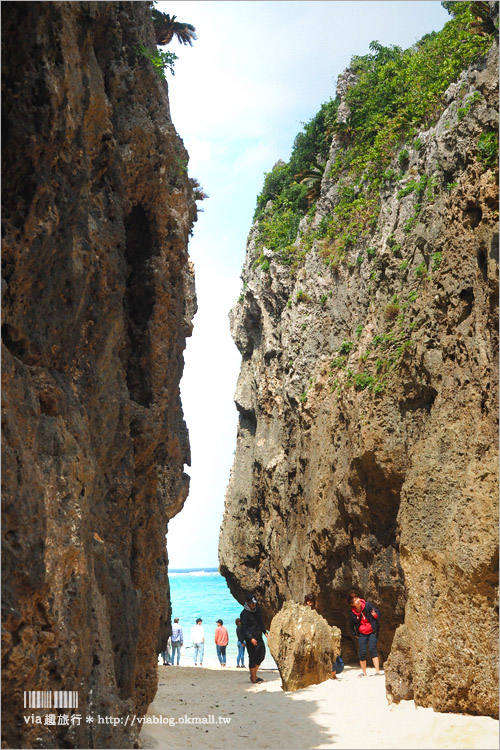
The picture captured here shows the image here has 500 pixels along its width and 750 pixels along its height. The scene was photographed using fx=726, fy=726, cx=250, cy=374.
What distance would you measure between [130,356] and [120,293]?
139 cm

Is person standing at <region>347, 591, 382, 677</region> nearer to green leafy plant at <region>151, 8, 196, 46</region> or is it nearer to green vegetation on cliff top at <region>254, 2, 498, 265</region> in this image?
green vegetation on cliff top at <region>254, 2, 498, 265</region>

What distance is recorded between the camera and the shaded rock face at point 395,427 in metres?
9.41

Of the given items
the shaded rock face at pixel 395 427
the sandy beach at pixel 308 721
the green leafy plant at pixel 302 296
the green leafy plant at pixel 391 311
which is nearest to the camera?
the sandy beach at pixel 308 721

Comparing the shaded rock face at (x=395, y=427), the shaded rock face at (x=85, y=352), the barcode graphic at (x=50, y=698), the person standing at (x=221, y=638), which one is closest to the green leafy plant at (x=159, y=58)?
the shaded rock face at (x=85, y=352)

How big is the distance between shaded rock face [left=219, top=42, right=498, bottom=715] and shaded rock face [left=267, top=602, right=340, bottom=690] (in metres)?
1.95

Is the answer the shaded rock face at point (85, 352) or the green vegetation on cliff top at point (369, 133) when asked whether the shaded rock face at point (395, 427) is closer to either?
the green vegetation on cliff top at point (369, 133)

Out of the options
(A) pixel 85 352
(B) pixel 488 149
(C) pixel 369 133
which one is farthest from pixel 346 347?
(A) pixel 85 352

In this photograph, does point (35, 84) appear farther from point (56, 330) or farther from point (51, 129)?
point (56, 330)

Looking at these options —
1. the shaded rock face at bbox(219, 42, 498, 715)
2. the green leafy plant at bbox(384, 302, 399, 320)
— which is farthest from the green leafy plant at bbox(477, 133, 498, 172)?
the green leafy plant at bbox(384, 302, 399, 320)

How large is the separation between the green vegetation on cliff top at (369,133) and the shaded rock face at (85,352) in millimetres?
6499

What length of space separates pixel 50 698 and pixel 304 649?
8.49m

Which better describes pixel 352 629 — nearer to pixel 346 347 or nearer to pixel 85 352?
pixel 346 347

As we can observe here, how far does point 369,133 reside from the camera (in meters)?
20.4

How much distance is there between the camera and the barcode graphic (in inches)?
232
